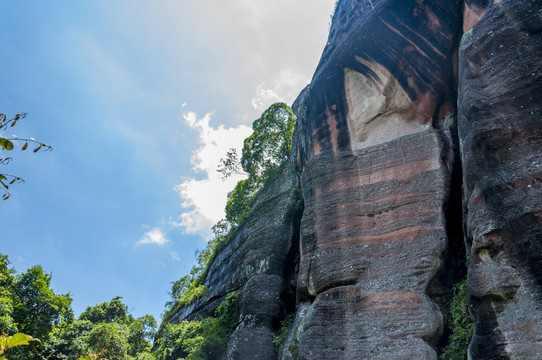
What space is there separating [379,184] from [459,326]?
412 centimetres

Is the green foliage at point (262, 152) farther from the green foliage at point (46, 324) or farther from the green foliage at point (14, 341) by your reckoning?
the green foliage at point (14, 341)

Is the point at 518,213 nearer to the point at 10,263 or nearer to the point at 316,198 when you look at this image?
the point at 316,198

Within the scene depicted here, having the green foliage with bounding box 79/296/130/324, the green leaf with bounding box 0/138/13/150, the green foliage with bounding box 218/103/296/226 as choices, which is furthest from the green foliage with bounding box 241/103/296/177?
the green leaf with bounding box 0/138/13/150

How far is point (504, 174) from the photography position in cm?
765

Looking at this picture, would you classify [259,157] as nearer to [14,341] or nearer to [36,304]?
[36,304]

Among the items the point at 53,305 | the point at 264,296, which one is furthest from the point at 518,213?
the point at 53,305

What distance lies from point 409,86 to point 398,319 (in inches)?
277

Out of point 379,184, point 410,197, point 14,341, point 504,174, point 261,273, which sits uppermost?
point 379,184

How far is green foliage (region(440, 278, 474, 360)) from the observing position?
8280mm

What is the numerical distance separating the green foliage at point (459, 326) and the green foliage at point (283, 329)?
486 cm

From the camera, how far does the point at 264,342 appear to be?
12133mm

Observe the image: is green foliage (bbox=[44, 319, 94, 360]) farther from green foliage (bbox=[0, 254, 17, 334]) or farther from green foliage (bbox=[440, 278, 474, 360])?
green foliage (bbox=[440, 278, 474, 360])

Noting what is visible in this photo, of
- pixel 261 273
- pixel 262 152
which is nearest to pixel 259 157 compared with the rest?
pixel 262 152

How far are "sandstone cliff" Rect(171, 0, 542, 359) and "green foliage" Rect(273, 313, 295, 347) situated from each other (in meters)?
0.19
